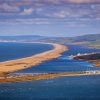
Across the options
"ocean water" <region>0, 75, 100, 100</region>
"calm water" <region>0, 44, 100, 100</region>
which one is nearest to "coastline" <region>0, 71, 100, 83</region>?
"calm water" <region>0, 44, 100, 100</region>

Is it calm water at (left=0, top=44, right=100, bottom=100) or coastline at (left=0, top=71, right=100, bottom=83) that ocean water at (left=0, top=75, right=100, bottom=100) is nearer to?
calm water at (left=0, top=44, right=100, bottom=100)

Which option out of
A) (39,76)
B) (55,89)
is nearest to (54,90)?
(55,89)

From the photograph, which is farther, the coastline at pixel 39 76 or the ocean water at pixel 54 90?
the coastline at pixel 39 76

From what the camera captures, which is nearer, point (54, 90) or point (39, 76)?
point (54, 90)

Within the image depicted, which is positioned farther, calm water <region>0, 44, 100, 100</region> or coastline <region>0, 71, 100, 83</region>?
coastline <region>0, 71, 100, 83</region>

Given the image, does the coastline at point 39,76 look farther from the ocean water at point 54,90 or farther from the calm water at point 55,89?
the ocean water at point 54,90

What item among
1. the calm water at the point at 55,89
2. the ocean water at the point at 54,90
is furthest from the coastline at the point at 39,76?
the ocean water at the point at 54,90

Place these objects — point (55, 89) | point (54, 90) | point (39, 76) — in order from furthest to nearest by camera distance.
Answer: point (39, 76), point (55, 89), point (54, 90)

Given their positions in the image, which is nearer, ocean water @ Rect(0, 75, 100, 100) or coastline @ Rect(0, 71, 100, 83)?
ocean water @ Rect(0, 75, 100, 100)

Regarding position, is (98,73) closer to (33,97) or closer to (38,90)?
(38,90)

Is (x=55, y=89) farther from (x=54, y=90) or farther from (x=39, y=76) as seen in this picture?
(x=39, y=76)

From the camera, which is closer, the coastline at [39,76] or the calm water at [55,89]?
the calm water at [55,89]

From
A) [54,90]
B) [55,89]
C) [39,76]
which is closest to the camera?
[54,90]
